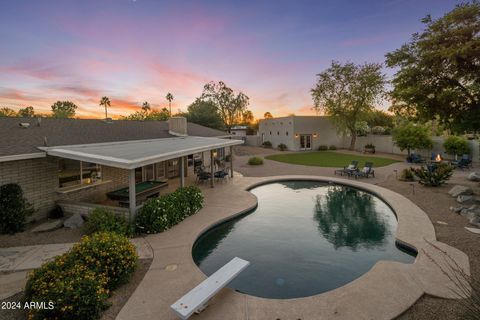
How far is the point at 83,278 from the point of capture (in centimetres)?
480

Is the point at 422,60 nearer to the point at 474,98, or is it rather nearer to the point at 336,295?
the point at 474,98

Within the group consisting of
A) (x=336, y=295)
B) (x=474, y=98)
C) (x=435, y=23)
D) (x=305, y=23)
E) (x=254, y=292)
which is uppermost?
(x=305, y=23)

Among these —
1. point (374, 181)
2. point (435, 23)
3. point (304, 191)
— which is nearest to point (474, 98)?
point (435, 23)

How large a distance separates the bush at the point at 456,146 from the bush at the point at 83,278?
30.5 m

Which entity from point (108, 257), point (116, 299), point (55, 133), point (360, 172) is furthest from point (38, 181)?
point (360, 172)

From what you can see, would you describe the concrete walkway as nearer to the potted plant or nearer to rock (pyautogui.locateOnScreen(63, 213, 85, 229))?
rock (pyautogui.locateOnScreen(63, 213, 85, 229))

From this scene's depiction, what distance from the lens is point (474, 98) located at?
519 inches

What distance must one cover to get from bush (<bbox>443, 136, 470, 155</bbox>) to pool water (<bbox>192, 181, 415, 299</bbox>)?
56.4ft

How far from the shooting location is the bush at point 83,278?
436cm

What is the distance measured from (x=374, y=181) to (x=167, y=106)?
202ft

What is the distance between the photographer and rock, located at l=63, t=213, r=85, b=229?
918 cm


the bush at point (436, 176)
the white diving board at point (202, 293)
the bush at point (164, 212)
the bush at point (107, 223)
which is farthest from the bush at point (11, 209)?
the bush at point (436, 176)

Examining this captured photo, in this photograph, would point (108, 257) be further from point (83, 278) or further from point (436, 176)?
point (436, 176)

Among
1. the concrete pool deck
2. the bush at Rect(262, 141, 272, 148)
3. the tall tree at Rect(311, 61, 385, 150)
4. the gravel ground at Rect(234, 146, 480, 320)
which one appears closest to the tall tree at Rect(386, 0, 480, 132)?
the gravel ground at Rect(234, 146, 480, 320)
